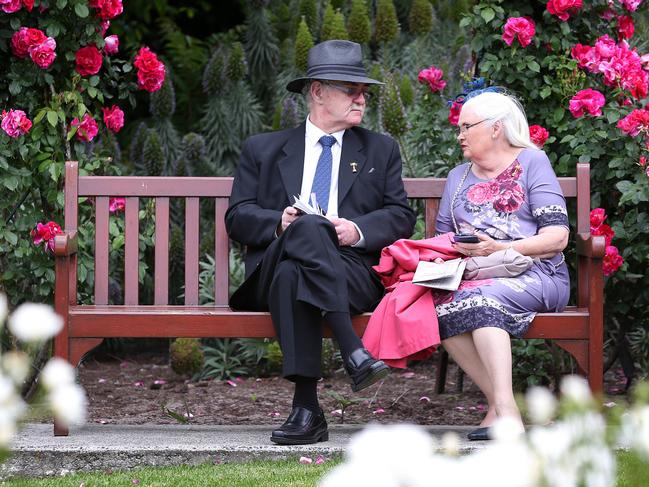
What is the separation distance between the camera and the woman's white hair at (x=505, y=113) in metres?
4.13

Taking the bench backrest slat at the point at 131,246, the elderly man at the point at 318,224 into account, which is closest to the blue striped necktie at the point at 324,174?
the elderly man at the point at 318,224

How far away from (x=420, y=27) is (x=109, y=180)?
375 centimetres

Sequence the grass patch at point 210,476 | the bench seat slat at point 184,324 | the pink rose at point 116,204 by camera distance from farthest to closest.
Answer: the pink rose at point 116,204, the bench seat slat at point 184,324, the grass patch at point 210,476

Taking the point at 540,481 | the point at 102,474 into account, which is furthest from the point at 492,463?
the point at 102,474

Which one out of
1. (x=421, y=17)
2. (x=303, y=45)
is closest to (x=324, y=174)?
(x=303, y=45)

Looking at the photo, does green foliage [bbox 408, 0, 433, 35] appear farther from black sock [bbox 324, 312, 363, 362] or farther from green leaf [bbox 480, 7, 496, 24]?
black sock [bbox 324, 312, 363, 362]

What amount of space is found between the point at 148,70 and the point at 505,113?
1596 millimetres

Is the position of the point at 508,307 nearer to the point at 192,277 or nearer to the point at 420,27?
the point at 192,277

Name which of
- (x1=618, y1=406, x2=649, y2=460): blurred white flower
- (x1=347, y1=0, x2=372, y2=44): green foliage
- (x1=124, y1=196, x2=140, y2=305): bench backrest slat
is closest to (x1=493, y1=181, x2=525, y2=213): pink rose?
(x1=124, y1=196, x2=140, y2=305): bench backrest slat

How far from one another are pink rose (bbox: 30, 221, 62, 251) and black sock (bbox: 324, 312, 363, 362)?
4.49ft

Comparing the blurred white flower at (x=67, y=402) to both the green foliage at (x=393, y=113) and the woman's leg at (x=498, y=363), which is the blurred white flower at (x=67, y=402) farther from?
the green foliage at (x=393, y=113)

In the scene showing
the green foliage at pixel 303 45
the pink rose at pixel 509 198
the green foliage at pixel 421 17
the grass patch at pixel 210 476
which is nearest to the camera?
the grass patch at pixel 210 476

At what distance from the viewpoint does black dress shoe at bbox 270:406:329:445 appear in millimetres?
3807

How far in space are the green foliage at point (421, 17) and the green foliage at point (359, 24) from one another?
48cm
